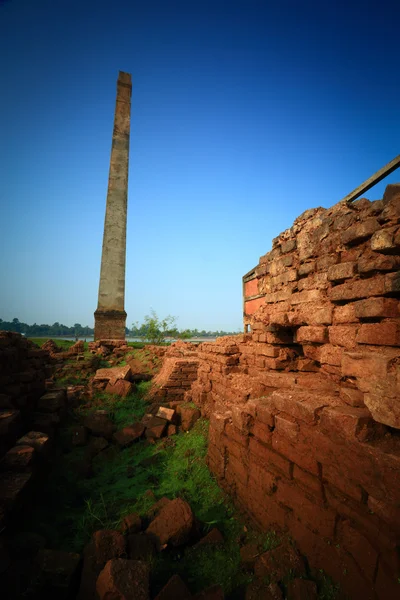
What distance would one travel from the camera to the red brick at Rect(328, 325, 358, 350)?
2612mm

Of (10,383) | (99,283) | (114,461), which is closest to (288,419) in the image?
(114,461)

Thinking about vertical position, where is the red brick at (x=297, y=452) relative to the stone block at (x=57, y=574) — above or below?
above

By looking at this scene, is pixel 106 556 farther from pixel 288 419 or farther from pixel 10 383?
pixel 10 383

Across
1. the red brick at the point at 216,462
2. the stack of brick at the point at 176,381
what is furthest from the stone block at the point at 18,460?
the stack of brick at the point at 176,381

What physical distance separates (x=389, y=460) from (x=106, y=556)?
233 centimetres

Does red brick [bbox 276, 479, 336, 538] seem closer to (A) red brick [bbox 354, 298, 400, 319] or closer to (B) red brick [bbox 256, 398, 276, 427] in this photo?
(B) red brick [bbox 256, 398, 276, 427]

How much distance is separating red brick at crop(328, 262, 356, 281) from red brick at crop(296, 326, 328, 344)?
0.61 meters

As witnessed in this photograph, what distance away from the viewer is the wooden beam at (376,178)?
322 centimetres

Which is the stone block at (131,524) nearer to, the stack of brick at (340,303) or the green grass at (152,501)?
the green grass at (152,501)

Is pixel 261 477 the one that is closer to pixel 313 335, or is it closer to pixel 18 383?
pixel 313 335

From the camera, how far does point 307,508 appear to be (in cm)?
211

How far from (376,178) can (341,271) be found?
1.71m

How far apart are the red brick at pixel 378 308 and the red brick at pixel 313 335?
0.65 meters

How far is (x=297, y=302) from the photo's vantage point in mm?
3461
